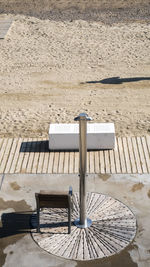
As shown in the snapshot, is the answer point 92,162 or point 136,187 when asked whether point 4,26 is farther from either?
point 136,187

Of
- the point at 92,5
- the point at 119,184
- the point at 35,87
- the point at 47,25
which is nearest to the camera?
the point at 119,184

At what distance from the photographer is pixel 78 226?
853cm

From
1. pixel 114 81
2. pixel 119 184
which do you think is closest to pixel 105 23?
pixel 114 81

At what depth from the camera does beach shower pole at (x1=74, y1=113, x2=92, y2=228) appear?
7449 mm

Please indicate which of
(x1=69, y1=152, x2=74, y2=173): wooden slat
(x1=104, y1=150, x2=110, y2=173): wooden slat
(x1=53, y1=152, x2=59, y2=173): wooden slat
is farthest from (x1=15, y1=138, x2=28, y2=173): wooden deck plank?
(x1=104, y1=150, x2=110, y2=173): wooden slat

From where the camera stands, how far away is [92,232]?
841cm

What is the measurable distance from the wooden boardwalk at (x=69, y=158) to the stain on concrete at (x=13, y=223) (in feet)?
4.12

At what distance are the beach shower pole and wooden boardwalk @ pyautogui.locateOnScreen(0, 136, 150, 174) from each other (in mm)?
1930

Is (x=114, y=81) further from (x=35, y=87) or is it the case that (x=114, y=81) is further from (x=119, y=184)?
(x=119, y=184)

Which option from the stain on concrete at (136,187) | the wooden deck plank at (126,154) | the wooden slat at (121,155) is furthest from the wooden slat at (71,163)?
the stain on concrete at (136,187)

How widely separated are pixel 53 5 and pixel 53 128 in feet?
57.4

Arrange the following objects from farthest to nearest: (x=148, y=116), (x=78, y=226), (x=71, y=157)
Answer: (x=148, y=116) → (x=71, y=157) → (x=78, y=226)

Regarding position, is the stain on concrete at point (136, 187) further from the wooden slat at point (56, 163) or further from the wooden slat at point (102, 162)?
the wooden slat at point (56, 163)

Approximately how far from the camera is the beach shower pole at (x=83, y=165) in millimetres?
7449
